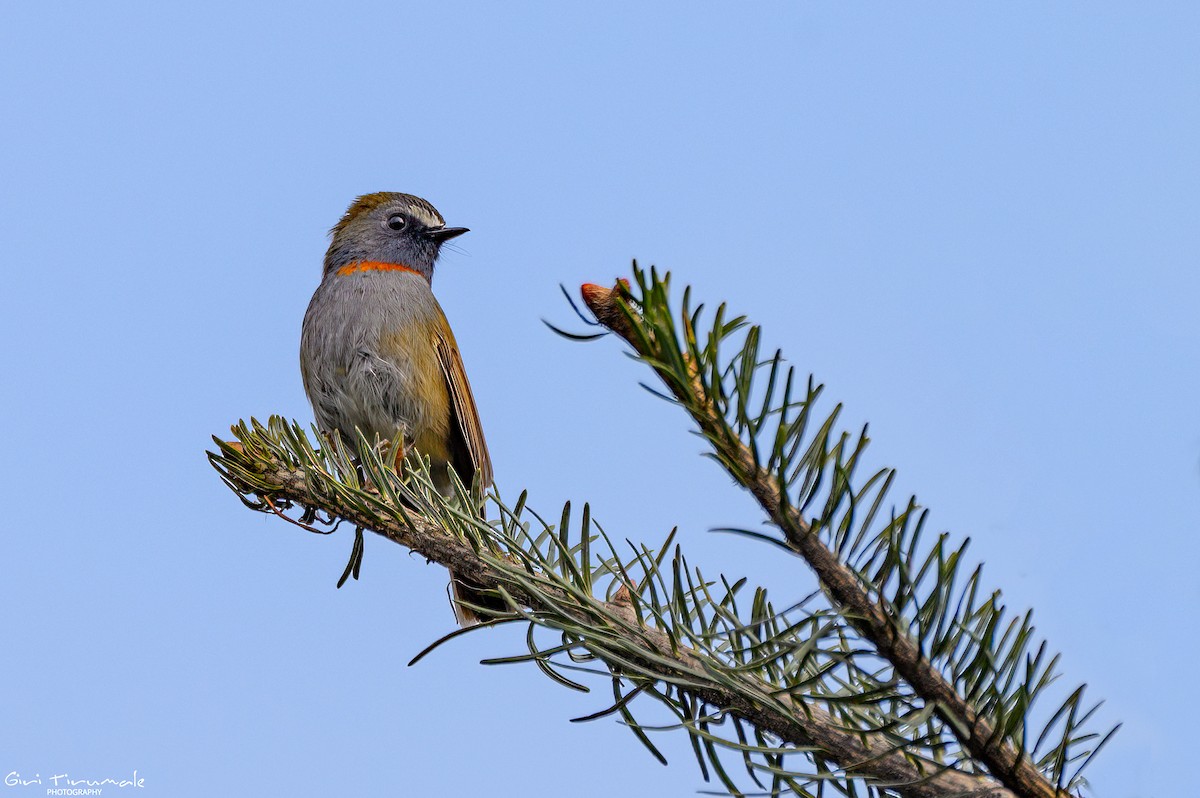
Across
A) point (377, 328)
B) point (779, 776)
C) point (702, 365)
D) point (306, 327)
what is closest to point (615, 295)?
point (702, 365)

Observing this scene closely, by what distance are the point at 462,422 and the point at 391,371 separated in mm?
423

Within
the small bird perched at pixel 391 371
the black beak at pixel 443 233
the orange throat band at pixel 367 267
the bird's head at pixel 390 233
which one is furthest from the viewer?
the black beak at pixel 443 233

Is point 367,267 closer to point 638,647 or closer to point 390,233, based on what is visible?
point 390,233

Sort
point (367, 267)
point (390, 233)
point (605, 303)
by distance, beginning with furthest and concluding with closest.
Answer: point (390, 233) < point (367, 267) < point (605, 303)

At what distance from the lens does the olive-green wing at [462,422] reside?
539 centimetres

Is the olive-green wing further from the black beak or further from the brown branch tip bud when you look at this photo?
the brown branch tip bud

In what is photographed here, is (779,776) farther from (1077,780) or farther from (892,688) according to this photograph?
(1077,780)

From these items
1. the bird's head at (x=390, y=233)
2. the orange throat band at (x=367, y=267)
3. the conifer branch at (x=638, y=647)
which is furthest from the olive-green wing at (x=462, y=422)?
the conifer branch at (x=638, y=647)

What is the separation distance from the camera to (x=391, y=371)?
529 cm

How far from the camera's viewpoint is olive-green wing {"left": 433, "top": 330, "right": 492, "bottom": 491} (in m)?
5.39

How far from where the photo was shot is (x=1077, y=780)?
65.9 inches

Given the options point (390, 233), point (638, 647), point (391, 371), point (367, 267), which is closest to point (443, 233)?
point (390, 233)

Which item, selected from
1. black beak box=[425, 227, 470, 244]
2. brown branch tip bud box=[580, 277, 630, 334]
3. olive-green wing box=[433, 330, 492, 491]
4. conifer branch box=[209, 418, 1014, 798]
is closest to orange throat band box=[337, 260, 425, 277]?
black beak box=[425, 227, 470, 244]

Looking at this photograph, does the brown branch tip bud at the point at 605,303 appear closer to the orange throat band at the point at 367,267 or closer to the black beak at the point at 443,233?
the orange throat band at the point at 367,267
